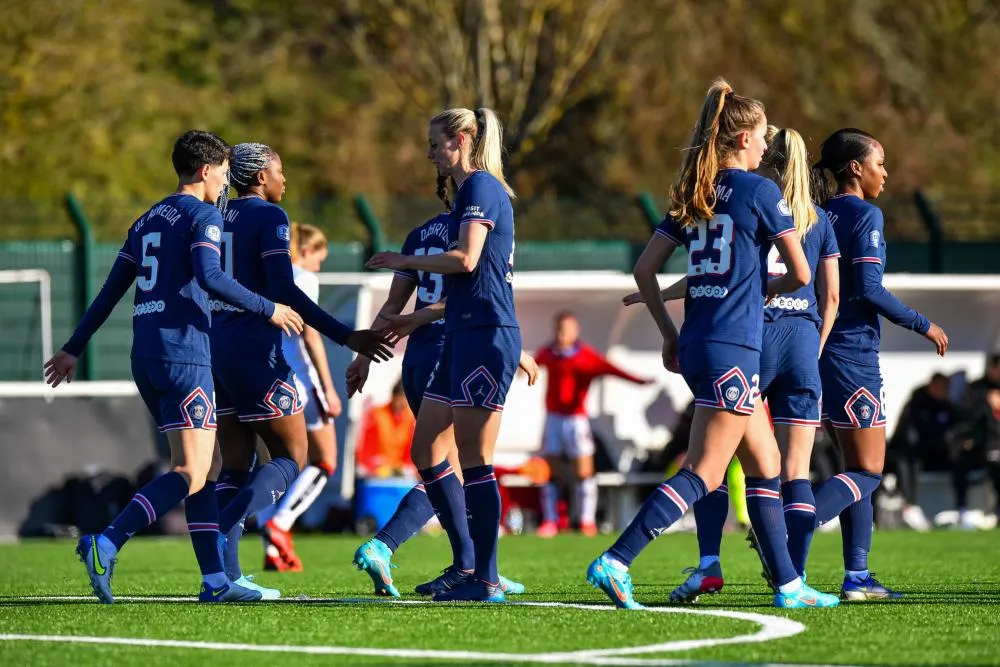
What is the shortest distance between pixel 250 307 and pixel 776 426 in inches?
90.2

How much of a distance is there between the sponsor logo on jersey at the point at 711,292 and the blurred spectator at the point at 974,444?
1008 cm

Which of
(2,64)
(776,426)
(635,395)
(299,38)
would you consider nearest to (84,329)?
(776,426)

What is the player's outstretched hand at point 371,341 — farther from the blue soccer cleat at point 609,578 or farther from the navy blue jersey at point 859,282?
the navy blue jersey at point 859,282

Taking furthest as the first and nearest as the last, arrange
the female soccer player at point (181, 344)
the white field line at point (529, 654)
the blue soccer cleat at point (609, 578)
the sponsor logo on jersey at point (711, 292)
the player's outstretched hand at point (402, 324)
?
the player's outstretched hand at point (402, 324)
the female soccer player at point (181, 344)
the sponsor logo on jersey at point (711, 292)
the blue soccer cleat at point (609, 578)
the white field line at point (529, 654)

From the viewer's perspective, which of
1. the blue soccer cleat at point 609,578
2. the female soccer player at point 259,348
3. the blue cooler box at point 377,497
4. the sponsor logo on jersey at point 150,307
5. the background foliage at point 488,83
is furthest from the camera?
the background foliage at point 488,83

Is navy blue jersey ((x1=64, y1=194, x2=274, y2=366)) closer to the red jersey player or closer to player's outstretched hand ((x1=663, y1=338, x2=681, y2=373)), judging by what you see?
player's outstretched hand ((x1=663, y1=338, x2=681, y2=373))

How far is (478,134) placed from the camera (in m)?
7.71

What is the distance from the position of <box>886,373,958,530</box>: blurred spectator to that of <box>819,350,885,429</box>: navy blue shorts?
8813 millimetres

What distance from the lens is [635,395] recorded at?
57.5ft

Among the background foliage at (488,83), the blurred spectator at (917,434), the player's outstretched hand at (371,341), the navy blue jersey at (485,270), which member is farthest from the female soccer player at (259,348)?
the background foliage at (488,83)

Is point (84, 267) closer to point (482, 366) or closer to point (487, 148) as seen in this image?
point (487, 148)

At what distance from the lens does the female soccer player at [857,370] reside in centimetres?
790

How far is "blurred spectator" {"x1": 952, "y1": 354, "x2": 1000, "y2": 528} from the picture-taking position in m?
16.4

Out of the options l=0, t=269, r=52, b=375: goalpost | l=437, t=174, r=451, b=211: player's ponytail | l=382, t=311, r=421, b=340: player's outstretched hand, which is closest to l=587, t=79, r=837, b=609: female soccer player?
l=382, t=311, r=421, b=340: player's outstretched hand
